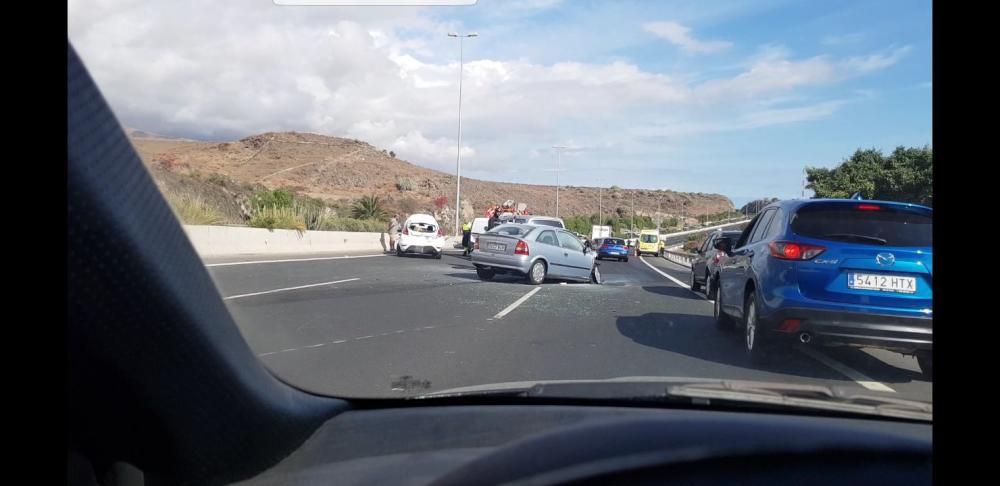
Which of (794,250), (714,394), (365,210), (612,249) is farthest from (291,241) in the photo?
(714,394)

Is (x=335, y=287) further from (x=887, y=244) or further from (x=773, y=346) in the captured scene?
(x=887, y=244)

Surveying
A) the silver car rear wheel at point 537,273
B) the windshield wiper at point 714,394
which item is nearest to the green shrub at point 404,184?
the silver car rear wheel at point 537,273

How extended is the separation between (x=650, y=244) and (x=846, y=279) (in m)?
48.6

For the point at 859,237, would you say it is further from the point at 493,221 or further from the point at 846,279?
the point at 493,221

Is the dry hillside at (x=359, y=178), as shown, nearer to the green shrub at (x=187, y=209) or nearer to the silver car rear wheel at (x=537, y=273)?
the silver car rear wheel at (x=537, y=273)

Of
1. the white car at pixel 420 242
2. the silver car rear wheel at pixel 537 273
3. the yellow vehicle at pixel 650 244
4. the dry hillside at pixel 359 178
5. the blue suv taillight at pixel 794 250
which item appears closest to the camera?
the blue suv taillight at pixel 794 250

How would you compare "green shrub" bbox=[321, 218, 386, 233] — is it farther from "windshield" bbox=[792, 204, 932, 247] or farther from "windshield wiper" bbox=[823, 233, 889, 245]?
"windshield wiper" bbox=[823, 233, 889, 245]

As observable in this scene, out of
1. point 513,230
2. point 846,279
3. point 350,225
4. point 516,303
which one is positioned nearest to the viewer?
point 846,279

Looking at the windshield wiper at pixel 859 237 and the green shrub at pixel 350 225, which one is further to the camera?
the green shrub at pixel 350 225

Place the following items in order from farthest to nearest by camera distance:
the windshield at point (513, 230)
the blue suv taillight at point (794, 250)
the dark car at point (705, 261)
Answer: the windshield at point (513, 230), the dark car at point (705, 261), the blue suv taillight at point (794, 250)

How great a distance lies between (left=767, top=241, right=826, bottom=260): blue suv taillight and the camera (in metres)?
6.96

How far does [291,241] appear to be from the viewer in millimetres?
26734

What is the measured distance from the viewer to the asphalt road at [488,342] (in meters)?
5.95
